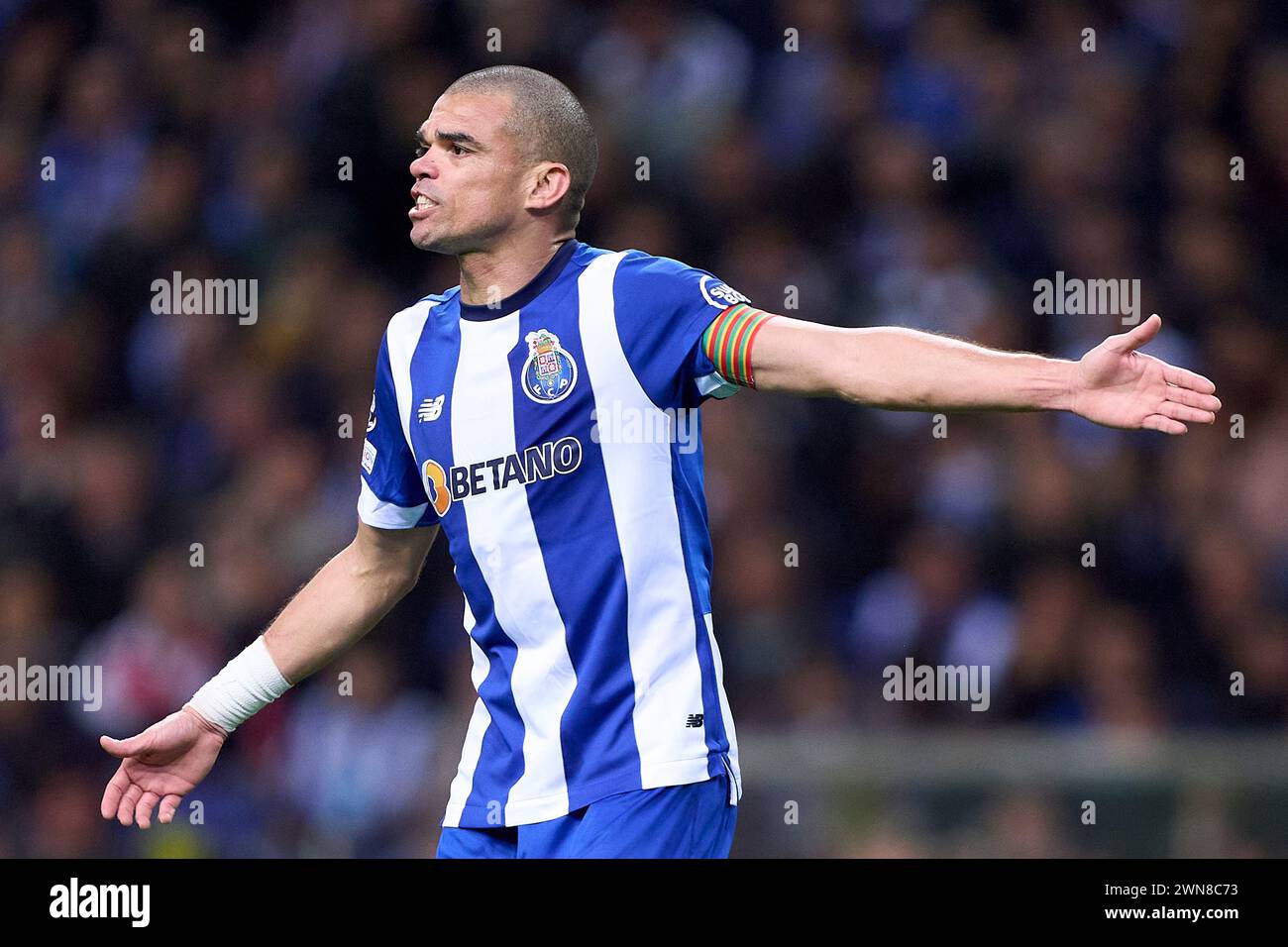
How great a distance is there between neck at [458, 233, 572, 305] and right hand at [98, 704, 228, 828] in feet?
4.20

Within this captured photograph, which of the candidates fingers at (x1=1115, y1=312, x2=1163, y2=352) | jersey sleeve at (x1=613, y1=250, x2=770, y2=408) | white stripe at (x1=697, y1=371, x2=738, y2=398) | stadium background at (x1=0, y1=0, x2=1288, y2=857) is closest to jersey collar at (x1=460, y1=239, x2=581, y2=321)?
jersey sleeve at (x1=613, y1=250, x2=770, y2=408)

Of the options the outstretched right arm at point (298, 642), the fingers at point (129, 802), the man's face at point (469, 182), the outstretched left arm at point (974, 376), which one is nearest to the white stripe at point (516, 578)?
the man's face at point (469, 182)

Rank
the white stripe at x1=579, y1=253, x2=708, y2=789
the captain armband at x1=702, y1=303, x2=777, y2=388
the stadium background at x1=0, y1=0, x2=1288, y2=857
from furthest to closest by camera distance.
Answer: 1. the stadium background at x1=0, y1=0, x2=1288, y2=857
2. the white stripe at x1=579, y1=253, x2=708, y2=789
3. the captain armband at x1=702, y1=303, x2=777, y2=388

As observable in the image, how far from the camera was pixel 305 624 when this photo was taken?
451 cm

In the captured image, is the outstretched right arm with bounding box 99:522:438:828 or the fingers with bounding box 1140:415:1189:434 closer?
the fingers with bounding box 1140:415:1189:434

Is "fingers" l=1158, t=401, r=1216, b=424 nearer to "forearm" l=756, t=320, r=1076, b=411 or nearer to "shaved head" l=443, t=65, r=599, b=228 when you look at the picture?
"forearm" l=756, t=320, r=1076, b=411

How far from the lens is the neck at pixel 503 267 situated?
416 centimetres

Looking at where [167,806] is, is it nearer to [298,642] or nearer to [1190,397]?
[298,642]

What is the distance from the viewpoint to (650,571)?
391 centimetres

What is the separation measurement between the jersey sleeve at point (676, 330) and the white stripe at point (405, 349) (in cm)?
57

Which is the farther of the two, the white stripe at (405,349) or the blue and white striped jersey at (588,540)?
the white stripe at (405,349)

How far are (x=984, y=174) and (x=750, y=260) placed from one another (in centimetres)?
131

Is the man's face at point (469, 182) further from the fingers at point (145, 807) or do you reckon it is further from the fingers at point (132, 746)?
the fingers at point (145, 807)

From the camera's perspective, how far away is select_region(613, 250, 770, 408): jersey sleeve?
3857 mm
